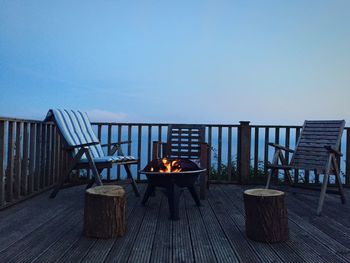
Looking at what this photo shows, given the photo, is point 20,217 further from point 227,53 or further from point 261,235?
point 227,53

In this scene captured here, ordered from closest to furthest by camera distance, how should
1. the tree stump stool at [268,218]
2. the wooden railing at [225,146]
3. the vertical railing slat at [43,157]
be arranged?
the tree stump stool at [268,218] < the vertical railing slat at [43,157] < the wooden railing at [225,146]

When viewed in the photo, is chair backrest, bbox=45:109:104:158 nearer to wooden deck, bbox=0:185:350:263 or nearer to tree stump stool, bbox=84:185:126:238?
wooden deck, bbox=0:185:350:263

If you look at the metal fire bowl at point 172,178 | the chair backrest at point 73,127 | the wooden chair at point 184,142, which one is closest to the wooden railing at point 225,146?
the wooden chair at point 184,142

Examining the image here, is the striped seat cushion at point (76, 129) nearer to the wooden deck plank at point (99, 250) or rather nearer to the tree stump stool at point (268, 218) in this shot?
the wooden deck plank at point (99, 250)

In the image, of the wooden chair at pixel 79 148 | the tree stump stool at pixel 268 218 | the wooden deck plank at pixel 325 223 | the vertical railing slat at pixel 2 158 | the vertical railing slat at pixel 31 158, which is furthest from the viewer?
the vertical railing slat at pixel 31 158

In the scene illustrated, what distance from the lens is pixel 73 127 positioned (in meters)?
3.78

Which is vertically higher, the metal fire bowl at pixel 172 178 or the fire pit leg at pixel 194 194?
the metal fire bowl at pixel 172 178

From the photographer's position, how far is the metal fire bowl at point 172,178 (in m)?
2.87

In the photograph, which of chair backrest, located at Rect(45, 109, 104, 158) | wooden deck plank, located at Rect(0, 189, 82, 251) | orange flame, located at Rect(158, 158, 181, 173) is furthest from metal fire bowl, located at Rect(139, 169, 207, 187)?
chair backrest, located at Rect(45, 109, 104, 158)

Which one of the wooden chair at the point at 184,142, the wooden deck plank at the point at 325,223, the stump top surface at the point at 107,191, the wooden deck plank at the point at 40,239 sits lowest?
the wooden deck plank at the point at 40,239

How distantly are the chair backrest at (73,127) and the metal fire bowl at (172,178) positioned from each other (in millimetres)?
1084

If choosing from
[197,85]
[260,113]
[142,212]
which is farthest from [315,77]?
[142,212]

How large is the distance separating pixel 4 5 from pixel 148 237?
6254 mm

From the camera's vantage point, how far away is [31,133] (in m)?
3.82
